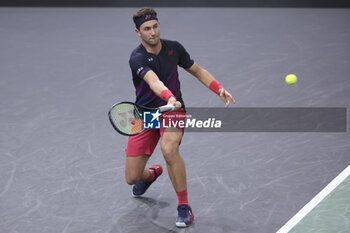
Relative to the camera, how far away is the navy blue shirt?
15.2 ft

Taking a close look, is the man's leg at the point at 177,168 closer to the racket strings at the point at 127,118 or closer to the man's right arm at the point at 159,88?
the racket strings at the point at 127,118

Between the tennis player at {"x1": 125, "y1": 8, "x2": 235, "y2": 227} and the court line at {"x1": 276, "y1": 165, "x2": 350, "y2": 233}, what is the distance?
80cm

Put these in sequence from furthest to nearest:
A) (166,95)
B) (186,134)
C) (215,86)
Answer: (186,134)
(215,86)
(166,95)

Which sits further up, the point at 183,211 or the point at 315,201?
the point at 183,211

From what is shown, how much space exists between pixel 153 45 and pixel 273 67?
4102 mm

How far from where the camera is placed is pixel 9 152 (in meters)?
6.07

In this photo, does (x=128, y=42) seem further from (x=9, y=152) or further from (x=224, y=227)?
(x=224, y=227)

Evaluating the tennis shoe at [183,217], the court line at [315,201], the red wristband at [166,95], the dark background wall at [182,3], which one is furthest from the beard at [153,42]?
the dark background wall at [182,3]

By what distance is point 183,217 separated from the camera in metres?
4.63

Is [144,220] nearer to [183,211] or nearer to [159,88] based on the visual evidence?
[183,211]

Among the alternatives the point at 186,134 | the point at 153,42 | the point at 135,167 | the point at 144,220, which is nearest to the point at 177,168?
the point at 135,167

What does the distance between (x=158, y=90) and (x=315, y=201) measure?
1734 millimetres

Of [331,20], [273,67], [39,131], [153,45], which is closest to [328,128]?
[273,67]

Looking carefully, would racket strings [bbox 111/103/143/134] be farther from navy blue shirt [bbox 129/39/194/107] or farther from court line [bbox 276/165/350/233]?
court line [bbox 276/165/350/233]
